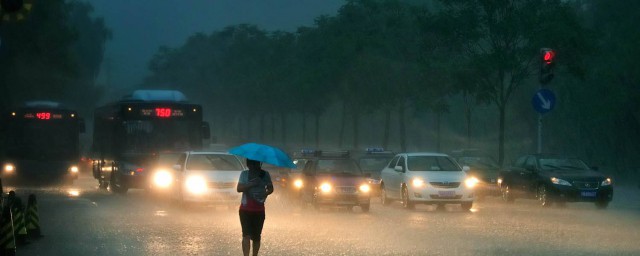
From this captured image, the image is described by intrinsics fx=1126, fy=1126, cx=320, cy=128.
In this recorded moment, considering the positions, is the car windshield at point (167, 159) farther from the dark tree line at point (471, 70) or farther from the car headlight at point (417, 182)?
the dark tree line at point (471, 70)

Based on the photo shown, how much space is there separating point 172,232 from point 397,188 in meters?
11.1

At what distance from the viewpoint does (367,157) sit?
37.2 metres

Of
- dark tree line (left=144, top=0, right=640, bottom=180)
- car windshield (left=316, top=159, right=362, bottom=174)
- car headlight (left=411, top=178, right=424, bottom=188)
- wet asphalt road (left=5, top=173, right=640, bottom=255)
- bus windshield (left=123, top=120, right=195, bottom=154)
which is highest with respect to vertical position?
dark tree line (left=144, top=0, right=640, bottom=180)

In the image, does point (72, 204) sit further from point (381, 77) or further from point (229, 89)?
point (229, 89)

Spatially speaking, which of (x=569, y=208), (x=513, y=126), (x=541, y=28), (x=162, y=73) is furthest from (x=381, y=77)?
(x=162, y=73)

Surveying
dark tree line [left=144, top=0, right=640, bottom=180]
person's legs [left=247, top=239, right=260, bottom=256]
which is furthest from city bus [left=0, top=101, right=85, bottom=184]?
person's legs [left=247, top=239, right=260, bottom=256]

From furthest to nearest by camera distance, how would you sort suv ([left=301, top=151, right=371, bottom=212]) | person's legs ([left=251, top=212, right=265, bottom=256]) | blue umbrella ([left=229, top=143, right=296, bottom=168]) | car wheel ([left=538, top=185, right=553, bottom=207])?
car wheel ([left=538, top=185, right=553, bottom=207]) → suv ([left=301, top=151, right=371, bottom=212]) → person's legs ([left=251, top=212, right=265, bottom=256]) → blue umbrella ([left=229, top=143, right=296, bottom=168])

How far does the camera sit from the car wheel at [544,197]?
107 ft

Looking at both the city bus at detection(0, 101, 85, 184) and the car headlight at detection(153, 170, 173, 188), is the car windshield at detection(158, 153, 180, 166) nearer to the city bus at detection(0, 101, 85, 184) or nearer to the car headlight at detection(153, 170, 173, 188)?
the car headlight at detection(153, 170, 173, 188)

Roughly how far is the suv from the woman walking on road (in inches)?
565

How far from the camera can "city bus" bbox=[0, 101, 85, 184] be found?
4566cm

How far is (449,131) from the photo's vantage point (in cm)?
9762

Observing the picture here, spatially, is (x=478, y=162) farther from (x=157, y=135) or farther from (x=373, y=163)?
(x=157, y=135)

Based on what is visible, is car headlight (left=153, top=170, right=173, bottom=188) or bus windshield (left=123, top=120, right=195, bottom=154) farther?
bus windshield (left=123, top=120, right=195, bottom=154)
